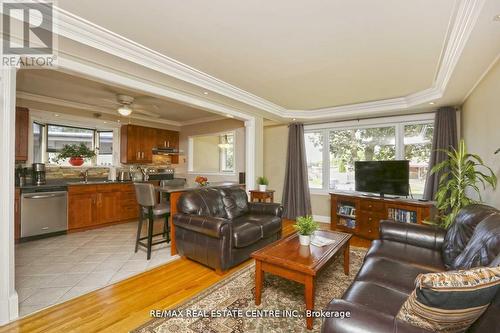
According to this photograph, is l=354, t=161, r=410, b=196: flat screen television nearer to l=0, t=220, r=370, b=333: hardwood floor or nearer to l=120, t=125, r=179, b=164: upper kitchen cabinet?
l=0, t=220, r=370, b=333: hardwood floor

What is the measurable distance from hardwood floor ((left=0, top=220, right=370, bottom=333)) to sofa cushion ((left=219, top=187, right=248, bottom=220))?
3.04 ft

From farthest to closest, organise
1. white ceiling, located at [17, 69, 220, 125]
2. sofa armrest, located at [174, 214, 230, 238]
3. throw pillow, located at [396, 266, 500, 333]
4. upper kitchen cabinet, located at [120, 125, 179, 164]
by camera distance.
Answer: upper kitchen cabinet, located at [120, 125, 179, 164] < white ceiling, located at [17, 69, 220, 125] < sofa armrest, located at [174, 214, 230, 238] < throw pillow, located at [396, 266, 500, 333]

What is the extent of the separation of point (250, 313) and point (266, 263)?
1.45ft

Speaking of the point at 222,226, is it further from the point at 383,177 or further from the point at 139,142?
the point at 139,142

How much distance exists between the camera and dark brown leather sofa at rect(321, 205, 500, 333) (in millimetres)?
1061

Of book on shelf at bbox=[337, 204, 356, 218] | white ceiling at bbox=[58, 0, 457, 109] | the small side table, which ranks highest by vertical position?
white ceiling at bbox=[58, 0, 457, 109]

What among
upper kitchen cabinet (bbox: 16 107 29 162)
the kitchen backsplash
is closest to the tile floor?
the kitchen backsplash

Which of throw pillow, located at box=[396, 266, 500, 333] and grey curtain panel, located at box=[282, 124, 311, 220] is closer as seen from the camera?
throw pillow, located at box=[396, 266, 500, 333]

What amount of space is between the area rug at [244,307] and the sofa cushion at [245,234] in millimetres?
362

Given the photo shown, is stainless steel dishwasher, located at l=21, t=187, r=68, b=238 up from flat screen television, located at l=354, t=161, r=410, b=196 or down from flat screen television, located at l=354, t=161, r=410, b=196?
down

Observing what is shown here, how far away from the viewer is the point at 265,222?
10.9 ft

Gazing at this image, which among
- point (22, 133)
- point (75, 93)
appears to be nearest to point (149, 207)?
point (75, 93)

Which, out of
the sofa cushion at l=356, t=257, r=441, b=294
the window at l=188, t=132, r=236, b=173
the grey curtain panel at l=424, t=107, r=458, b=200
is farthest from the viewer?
the window at l=188, t=132, r=236, b=173

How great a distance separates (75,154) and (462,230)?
6.45m
